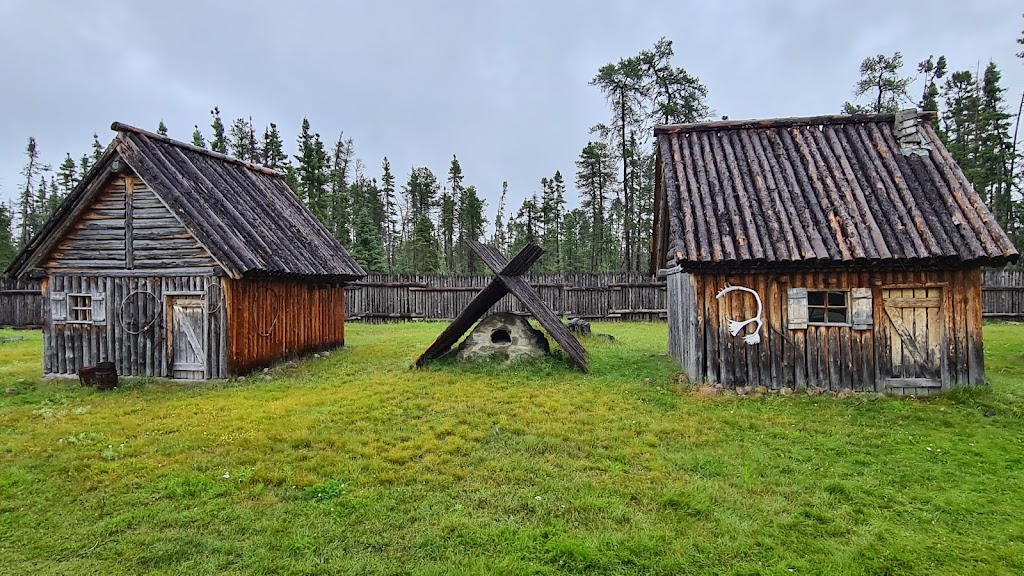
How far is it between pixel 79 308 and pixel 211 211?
3.87 meters

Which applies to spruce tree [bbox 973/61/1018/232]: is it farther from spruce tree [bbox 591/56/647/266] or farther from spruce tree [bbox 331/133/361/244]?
spruce tree [bbox 331/133/361/244]

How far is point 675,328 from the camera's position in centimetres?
1344

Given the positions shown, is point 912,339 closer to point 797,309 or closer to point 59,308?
point 797,309

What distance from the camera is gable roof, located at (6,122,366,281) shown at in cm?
1115

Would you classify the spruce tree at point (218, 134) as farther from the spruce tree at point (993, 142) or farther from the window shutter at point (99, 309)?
the spruce tree at point (993, 142)

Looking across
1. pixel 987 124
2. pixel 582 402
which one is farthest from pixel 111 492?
pixel 987 124

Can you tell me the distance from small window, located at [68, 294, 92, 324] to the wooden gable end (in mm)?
665

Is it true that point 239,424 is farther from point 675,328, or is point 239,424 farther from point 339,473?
point 675,328

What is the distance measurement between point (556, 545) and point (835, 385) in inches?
299

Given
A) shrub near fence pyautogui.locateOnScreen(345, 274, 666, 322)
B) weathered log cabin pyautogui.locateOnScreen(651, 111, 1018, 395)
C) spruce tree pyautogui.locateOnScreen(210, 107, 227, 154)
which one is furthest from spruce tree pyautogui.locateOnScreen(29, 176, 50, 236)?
weathered log cabin pyautogui.locateOnScreen(651, 111, 1018, 395)

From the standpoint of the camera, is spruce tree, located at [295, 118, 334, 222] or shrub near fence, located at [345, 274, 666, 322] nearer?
shrub near fence, located at [345, 274, 666, 322]

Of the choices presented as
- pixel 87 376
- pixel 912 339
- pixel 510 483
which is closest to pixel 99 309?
pixel 87 376

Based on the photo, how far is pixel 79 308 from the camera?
39.2 feet

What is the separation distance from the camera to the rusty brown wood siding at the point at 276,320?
37.6ft
